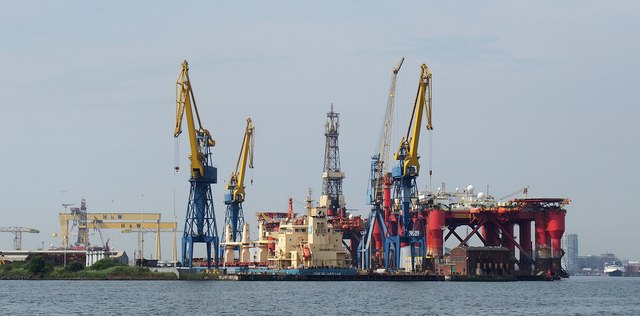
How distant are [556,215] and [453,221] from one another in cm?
1419


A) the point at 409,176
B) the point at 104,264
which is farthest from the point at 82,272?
the point at 409,176

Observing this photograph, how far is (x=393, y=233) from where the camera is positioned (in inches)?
6821

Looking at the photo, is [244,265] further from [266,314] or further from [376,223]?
[266,314]

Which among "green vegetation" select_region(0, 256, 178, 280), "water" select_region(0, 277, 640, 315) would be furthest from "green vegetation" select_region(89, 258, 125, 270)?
"water" select_region(0, 277, 640, 315)

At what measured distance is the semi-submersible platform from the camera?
484 feet

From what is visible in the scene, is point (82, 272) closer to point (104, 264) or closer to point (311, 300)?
point (104, 264)

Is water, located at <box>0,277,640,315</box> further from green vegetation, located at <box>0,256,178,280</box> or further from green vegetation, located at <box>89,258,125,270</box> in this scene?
green vegetation, located at <box>89,258,125,270</box>

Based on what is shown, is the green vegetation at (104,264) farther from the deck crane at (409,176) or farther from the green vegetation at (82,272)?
the deck crane at (409,176)

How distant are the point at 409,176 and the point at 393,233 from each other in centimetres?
2244

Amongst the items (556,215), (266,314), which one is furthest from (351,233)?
(266,314)

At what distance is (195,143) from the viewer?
498 ft

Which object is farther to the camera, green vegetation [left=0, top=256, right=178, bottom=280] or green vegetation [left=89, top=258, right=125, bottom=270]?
green vegetation [left=89, top=258, right=125, bottom=270]

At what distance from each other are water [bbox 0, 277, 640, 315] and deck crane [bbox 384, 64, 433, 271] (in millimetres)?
14415

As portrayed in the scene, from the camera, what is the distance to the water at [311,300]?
308ft
